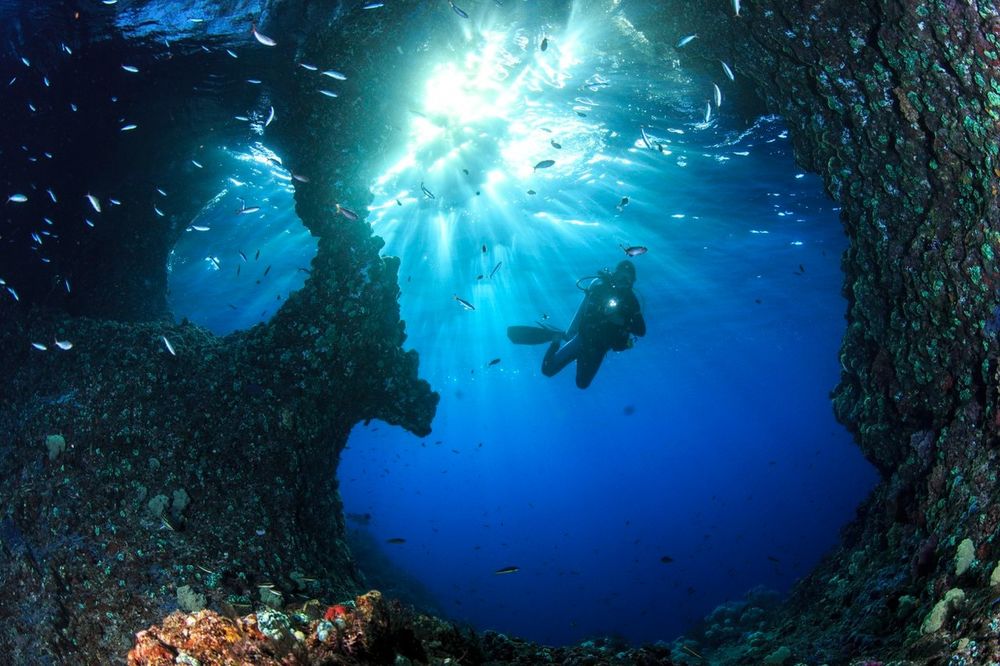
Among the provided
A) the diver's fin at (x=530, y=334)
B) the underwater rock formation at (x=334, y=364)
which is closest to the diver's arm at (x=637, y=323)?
the diver's fin at (x=530, y=334)

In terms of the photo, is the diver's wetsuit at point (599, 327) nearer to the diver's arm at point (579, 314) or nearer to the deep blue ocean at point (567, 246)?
the diver's arm at point (579, 314)

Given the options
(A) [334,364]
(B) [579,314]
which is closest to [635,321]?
(B) [579,314]

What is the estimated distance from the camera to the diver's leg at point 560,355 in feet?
47.2

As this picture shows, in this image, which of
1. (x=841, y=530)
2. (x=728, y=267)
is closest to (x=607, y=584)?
(x=728, y=267)

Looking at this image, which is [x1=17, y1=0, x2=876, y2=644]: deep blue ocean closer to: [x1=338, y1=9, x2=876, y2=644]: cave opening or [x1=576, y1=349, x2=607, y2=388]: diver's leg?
[x1=338, y1=9, x2=876, y2=644]: cave opening

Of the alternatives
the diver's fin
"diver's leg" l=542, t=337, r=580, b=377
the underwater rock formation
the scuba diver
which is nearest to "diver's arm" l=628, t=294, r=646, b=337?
the scuba diver

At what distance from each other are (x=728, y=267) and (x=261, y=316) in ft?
84.1

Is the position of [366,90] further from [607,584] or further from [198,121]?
[607,584]

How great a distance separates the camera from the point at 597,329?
13.3m

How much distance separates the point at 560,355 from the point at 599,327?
6.79 ft

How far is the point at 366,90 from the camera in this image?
8.20 metres

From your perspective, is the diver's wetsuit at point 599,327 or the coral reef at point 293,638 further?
the diver's wetsuit at point 599,327

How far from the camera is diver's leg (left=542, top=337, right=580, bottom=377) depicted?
14384mm

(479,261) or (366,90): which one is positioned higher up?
(366,90)
